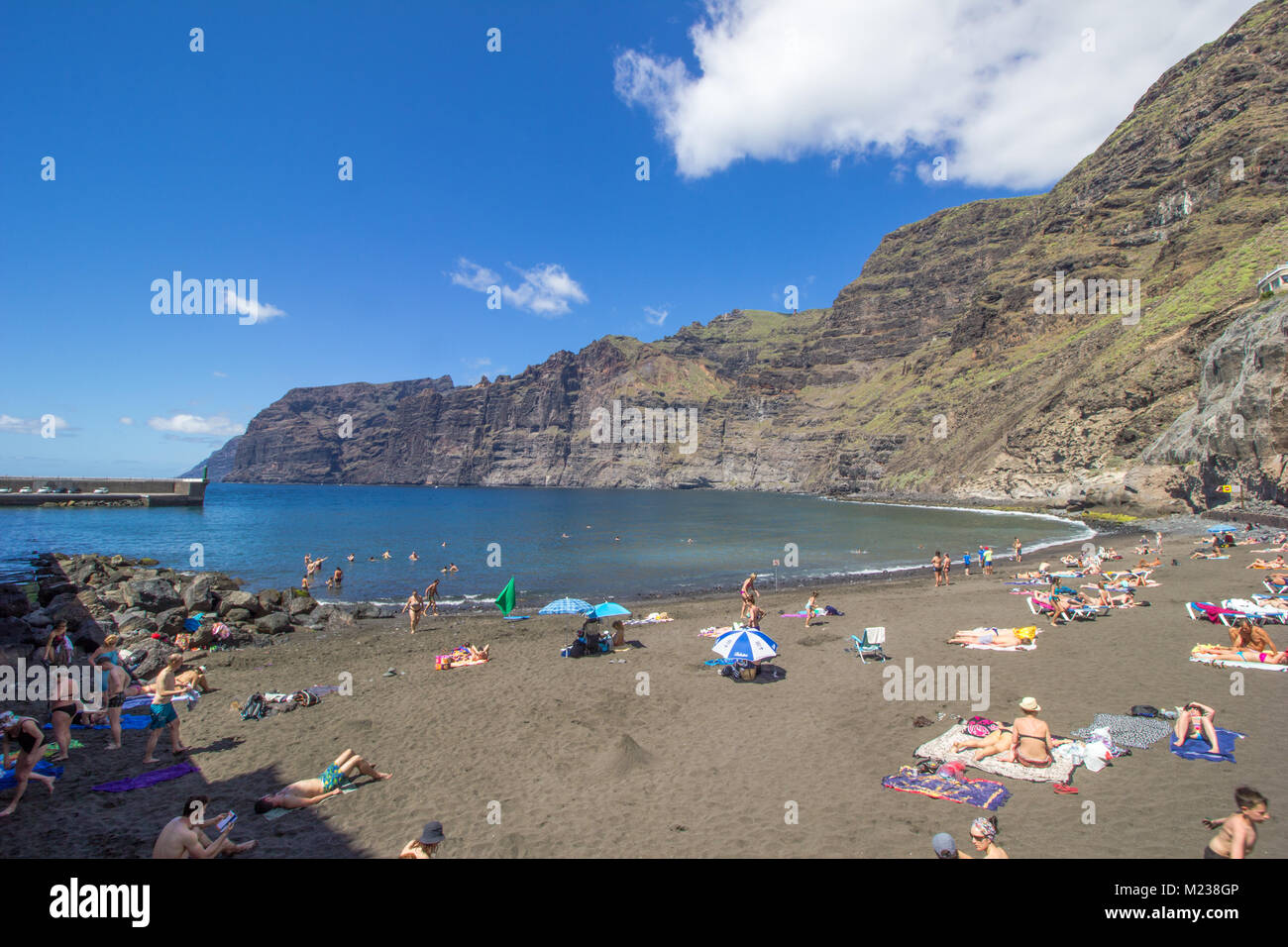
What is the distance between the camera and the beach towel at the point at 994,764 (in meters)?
7.91

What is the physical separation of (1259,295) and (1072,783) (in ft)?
215

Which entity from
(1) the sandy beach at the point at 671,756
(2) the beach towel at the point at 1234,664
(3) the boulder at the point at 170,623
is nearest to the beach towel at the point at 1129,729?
(1) the sandy beach at the point at 671,756

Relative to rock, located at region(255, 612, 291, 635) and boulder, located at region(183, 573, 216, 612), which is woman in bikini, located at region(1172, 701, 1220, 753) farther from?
boulder, located at region(183, 573, 216, 612)

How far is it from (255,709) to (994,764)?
45.4 ft

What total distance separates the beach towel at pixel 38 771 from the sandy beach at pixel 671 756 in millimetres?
255

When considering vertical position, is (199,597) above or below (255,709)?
above

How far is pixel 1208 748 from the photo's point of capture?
27.1 feet

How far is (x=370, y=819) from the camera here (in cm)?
799

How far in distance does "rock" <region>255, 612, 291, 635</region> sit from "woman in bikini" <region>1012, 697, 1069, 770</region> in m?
23.2

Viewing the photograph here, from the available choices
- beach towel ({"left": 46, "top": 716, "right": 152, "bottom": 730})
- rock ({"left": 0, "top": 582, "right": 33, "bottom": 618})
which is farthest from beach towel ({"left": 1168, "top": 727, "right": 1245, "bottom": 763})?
rock ({"left": 0, "top": 582, "right": 33, "bottom": 618})

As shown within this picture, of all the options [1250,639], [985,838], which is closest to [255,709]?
[985,838]

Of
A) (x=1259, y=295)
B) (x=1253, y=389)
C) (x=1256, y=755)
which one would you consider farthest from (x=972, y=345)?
(x=1256, y=755)

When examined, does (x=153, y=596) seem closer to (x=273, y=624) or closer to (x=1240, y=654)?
(x=273, y=624)

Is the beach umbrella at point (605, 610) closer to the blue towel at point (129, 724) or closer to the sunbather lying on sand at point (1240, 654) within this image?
the blue towel at point (129, 724)
